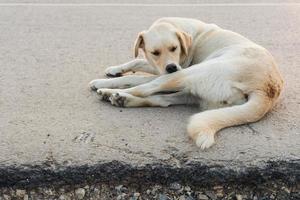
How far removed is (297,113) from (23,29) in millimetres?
3838

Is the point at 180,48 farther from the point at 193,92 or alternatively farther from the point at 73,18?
the point at 73,18

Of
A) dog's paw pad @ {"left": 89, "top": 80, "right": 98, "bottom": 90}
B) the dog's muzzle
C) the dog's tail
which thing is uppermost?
Answer: the dog's muzzle

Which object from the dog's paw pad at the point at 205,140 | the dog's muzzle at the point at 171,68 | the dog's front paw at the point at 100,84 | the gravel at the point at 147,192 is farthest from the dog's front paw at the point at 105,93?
the gravel at the point at 147,192

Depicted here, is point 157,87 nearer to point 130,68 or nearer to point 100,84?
point 100,84

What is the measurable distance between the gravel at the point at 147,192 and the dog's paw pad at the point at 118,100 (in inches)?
39.5

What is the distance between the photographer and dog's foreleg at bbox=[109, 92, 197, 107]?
427cm

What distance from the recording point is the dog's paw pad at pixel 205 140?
352 centimetres

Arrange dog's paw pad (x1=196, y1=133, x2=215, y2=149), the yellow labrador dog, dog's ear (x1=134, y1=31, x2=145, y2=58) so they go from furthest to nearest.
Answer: dog's ear (x1=134, y1=31, x2=145, y2=58) → the yellow labrador dog → dog's paw pad (x1=196, y1=133, x2=215, y2=149)

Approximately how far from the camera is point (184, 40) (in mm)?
4797

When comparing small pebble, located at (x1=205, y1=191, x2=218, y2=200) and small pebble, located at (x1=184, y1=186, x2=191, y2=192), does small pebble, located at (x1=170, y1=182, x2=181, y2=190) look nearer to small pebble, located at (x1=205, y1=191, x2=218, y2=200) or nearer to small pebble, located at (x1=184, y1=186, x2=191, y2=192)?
small pebble, located at (x1=184, y1=186, x2=191, y2=192)

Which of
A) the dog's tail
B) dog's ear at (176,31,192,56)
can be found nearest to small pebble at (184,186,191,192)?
the dog's tail

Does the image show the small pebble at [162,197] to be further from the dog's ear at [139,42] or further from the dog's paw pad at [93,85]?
the dog's ear at [139,42]

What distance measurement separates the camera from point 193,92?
4156 mm

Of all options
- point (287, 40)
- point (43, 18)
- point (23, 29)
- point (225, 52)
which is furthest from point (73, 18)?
point (225, 52)
